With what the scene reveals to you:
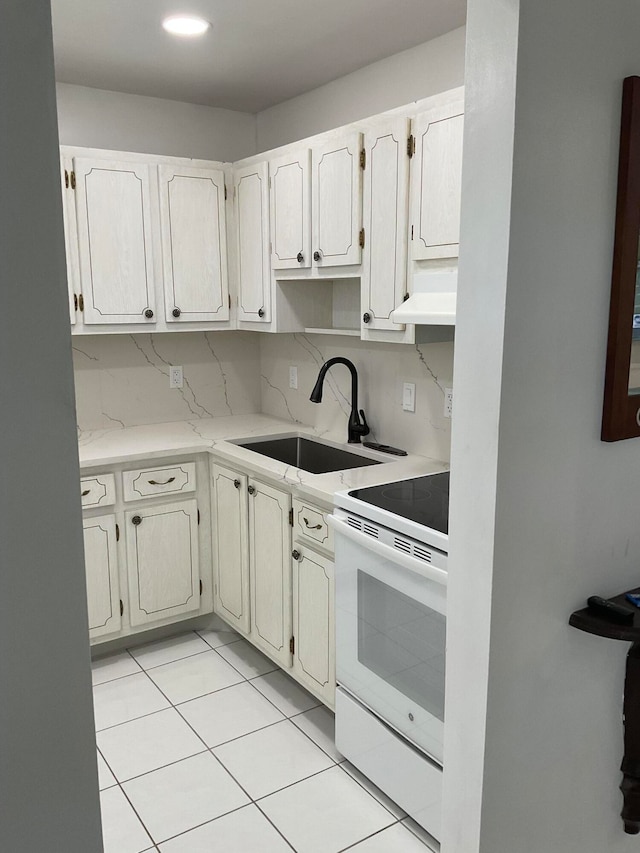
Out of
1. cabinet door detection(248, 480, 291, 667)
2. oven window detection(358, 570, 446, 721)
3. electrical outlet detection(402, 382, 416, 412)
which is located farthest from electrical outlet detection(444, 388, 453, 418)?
oven window detection(358, 570, 446, 721)

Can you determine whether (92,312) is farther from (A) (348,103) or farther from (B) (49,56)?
(B) (49,56)

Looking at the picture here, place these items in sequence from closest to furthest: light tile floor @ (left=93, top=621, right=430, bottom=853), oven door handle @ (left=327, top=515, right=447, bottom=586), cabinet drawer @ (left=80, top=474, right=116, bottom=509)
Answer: oven door handle @ (left=327, top=515, right=447, bottom=586), light tile floor @ (left=93, top=621, right=430, bottom=853), cabinet drawer @ (left=80, top=474, right=116, bottom=509)

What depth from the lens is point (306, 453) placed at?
3.35 m

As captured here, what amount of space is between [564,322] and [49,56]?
1002mm

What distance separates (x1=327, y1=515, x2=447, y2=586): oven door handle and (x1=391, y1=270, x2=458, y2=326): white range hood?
684 mm

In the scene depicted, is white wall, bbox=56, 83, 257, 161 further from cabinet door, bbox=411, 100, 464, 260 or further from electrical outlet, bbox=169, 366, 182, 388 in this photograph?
cabinet door, bbox=411, 100, 464, 260

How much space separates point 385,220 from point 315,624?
1488 millimetres

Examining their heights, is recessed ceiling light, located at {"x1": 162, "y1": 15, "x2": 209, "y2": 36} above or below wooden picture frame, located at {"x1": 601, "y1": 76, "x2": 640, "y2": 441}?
above

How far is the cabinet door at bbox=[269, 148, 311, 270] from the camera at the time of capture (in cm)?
284

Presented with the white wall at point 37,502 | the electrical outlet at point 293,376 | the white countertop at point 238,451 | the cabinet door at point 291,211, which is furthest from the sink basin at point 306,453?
the white wall at point 37,502

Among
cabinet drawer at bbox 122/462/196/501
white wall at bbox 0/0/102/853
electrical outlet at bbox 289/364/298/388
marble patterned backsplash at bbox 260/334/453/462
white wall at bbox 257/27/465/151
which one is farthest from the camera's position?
electrical outlet at bbox 289/364/298/388

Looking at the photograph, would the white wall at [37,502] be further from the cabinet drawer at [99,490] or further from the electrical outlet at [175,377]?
the electrical outlet at [175,377]

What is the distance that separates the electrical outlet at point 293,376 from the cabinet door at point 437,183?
139 centimetres

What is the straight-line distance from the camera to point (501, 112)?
123 cm
